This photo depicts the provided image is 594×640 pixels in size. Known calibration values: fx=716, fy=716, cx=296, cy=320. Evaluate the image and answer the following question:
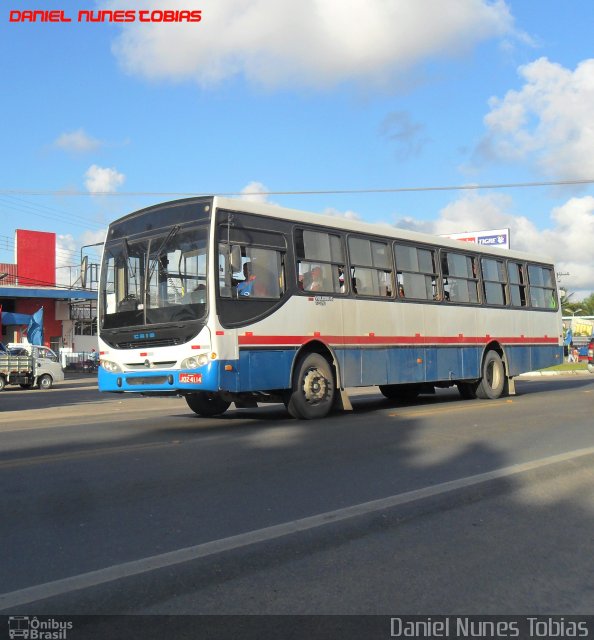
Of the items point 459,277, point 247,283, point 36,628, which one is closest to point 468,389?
point 459,277

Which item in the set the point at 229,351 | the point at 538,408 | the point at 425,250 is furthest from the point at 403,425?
the point at 425,250

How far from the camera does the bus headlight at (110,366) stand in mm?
11375

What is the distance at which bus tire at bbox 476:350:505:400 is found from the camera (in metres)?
16.6

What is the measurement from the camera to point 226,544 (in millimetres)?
4926

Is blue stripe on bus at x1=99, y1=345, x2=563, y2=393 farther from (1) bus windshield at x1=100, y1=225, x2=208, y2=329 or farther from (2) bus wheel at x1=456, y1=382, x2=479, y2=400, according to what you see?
(1) bus windshield at x1=100, y1=225, x2=208, y2=329

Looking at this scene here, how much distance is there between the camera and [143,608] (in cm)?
387

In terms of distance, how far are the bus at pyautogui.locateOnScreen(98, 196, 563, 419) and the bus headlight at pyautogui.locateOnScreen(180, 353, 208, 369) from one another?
0.06 feet

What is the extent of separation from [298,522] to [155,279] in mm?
6471

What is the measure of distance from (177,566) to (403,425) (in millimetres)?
7196

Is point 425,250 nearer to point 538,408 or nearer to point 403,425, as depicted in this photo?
point 538,408

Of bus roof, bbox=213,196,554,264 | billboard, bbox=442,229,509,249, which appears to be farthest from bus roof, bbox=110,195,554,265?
billboard, bbox=442,229,509,249

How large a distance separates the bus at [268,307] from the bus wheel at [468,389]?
4.35 ft

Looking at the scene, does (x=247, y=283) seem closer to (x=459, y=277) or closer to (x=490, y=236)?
(x=459, y=277)

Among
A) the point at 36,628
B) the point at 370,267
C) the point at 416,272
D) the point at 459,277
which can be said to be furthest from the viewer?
the point at 459,277
